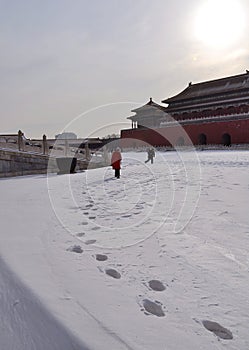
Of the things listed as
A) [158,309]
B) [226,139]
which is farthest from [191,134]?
[158,309]

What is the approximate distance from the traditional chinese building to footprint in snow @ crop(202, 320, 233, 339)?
977 inches

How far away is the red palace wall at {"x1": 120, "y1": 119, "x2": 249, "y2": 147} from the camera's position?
24.5 meters

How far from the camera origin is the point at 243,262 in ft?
8.89

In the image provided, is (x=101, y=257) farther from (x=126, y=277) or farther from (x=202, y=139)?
(x=202, y=139)

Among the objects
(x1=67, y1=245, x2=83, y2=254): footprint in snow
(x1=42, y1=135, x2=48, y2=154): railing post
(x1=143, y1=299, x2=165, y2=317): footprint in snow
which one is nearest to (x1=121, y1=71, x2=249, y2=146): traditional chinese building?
(x1=42, y1=135, x2=48, y2=154): railing post

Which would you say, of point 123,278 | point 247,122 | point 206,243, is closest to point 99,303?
point 123,278

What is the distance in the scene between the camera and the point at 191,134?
1083 inches

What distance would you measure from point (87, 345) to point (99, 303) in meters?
0.48

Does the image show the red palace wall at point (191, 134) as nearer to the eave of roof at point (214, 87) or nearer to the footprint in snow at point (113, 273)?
the eave of roof at point (214, 87)

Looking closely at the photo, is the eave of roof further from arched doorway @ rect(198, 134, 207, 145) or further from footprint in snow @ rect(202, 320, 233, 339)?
footprint in snow @ rect(202, 320, 233, 339)

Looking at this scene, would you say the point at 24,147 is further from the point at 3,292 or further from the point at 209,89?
the point at 209,89

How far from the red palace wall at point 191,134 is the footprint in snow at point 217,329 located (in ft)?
81.2

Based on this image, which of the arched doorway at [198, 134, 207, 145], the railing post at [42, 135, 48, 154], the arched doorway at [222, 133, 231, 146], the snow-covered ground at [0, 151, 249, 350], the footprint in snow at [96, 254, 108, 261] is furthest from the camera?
the arched doorway at [198, 134, 207, 145]

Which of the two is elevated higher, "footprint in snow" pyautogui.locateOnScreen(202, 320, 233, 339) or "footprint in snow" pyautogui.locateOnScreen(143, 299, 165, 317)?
"footprint in snow" pyautogui.locateOnScreen(143, 299, 165, 317)
